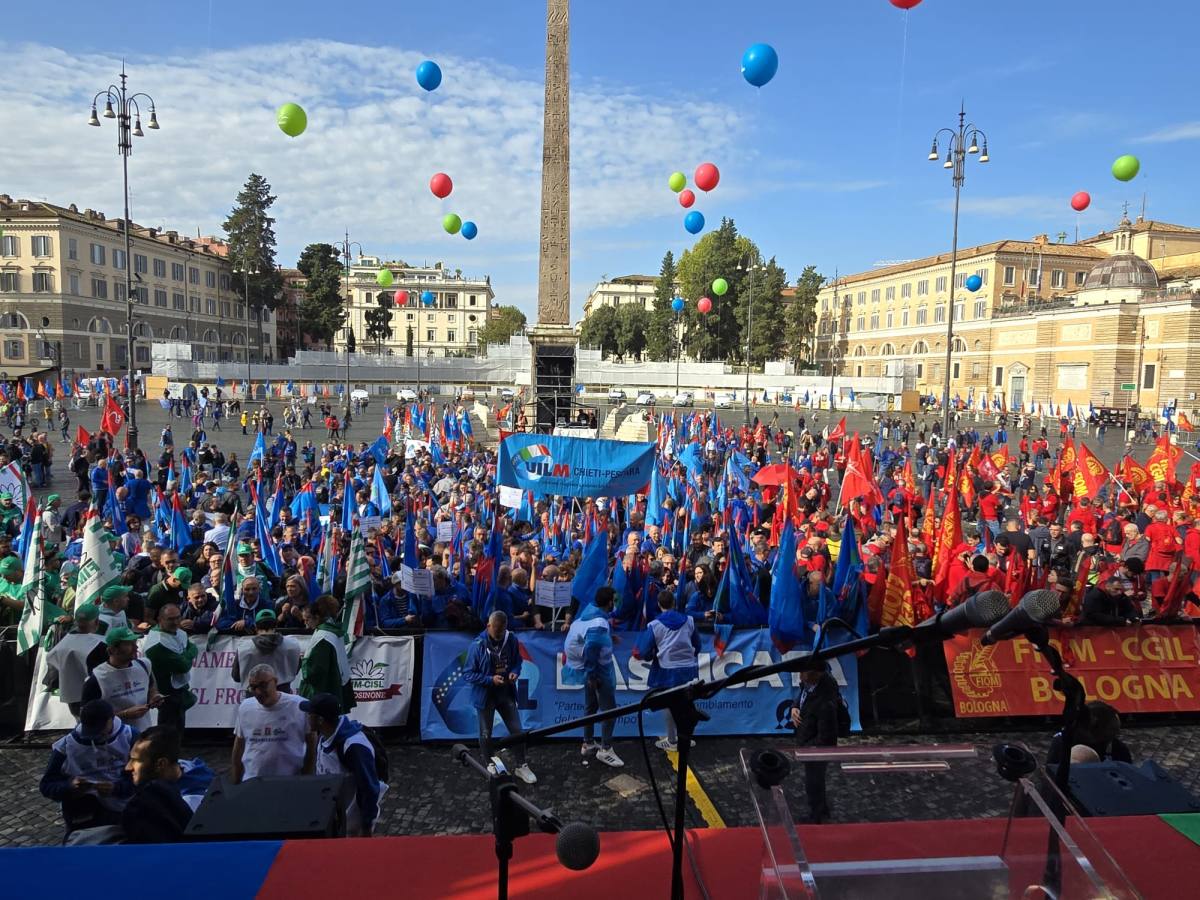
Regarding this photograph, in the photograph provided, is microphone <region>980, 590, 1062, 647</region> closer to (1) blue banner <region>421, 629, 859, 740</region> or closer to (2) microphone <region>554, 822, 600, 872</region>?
(2) microphone <region>554, 822, 600, 872</region>

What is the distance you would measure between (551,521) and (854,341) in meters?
81.6

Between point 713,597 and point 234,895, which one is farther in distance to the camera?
point 713,597

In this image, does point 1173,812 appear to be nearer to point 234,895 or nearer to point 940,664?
point 234,895

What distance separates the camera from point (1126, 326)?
2076 inches

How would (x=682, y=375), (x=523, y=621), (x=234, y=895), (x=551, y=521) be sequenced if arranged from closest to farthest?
1. (x=234, y=895)
2. (x=523, y=621)
3. (x=551, y=521)
4. (x=682, y=375)

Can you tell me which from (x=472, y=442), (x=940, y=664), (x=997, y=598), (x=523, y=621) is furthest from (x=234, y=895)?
(x=472, y=442)

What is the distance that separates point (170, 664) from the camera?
554cm

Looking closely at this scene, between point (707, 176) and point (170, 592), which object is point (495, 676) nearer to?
point (170, 592)

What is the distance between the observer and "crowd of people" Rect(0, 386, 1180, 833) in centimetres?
493

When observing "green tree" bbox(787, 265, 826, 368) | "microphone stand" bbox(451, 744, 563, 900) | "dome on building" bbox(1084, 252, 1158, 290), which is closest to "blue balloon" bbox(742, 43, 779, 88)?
"microphone stand" bbox(451, 744, 563, 900)

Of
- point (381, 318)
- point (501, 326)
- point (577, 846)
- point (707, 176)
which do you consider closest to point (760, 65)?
point (707, 176)

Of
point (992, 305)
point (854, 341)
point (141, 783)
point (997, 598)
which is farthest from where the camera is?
point (854, 341)

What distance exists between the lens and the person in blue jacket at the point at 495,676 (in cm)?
570

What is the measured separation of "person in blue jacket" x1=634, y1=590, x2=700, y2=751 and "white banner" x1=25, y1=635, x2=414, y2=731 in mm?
2027
